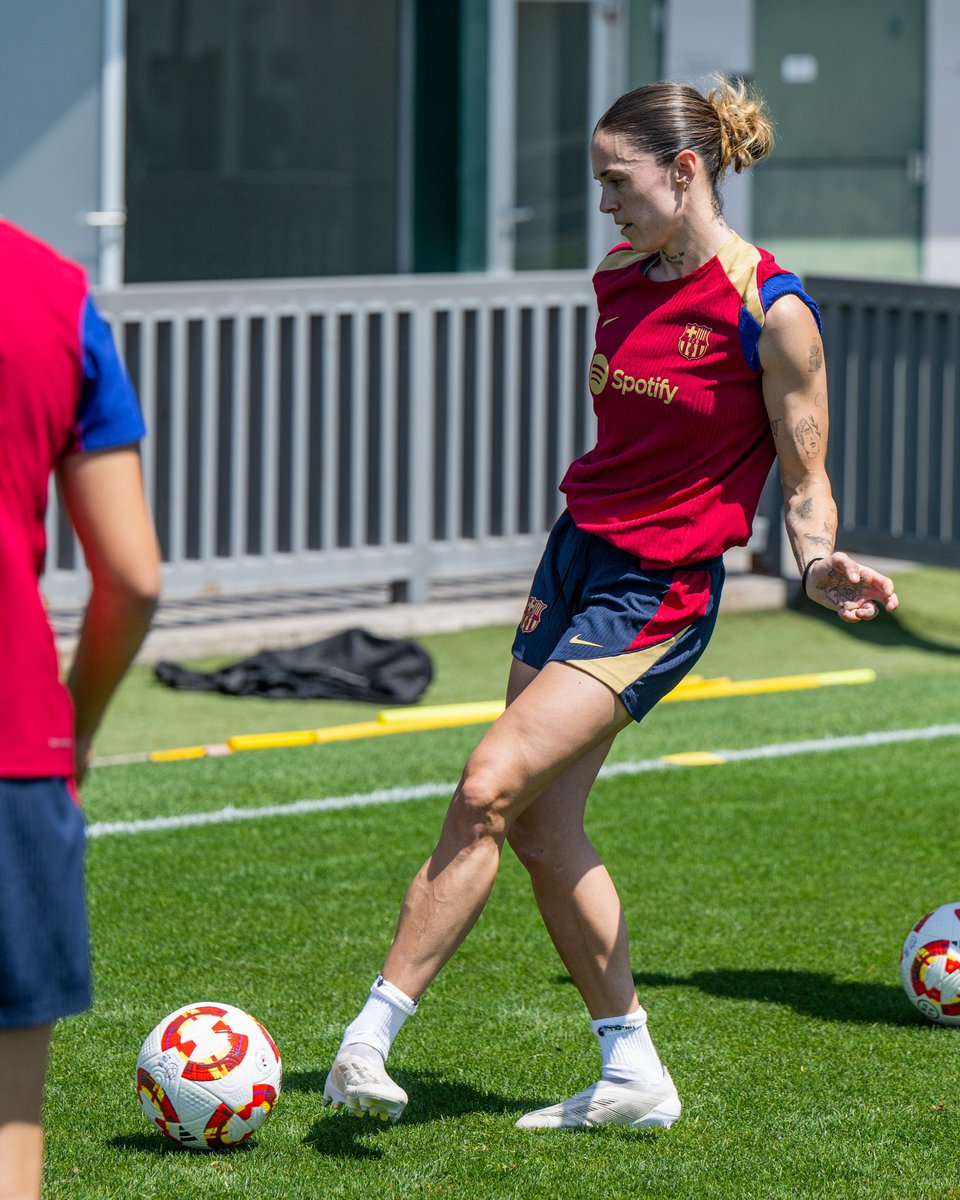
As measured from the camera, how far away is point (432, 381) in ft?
34.5

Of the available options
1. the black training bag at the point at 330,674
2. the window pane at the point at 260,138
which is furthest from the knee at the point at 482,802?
the window pane at the point at 260,138

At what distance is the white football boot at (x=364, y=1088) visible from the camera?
3707 millimetres

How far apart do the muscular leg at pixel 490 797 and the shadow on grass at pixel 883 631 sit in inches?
262

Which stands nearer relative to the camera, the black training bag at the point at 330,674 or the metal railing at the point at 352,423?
the black training bag at the point at 330,674

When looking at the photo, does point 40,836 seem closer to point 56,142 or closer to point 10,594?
point 10,594

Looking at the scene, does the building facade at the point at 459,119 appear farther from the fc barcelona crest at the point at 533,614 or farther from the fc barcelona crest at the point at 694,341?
the fc barcelona crest at the point at 694,341

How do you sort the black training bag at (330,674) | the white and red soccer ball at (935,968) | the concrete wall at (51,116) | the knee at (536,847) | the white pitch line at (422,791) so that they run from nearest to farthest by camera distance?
the knee at (536,847) < the white and red soccer ball at (935,968) < the white pitch line at (422,791) < the black training bag at (330,674) < the concrete wall at (51,116)

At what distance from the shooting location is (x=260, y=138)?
42.2 feet

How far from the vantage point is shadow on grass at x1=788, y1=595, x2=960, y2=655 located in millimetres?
10570

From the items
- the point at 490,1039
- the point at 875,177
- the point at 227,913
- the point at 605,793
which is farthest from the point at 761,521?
the point at 490,1039

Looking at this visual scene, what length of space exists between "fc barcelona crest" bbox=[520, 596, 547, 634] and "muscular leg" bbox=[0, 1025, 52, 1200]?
174 cm

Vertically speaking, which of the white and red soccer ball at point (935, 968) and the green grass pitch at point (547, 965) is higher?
the white and red soccer ball at point (935, 968)

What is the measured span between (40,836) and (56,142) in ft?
29.4

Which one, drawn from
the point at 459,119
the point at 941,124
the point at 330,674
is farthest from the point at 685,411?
the point at 941,124
